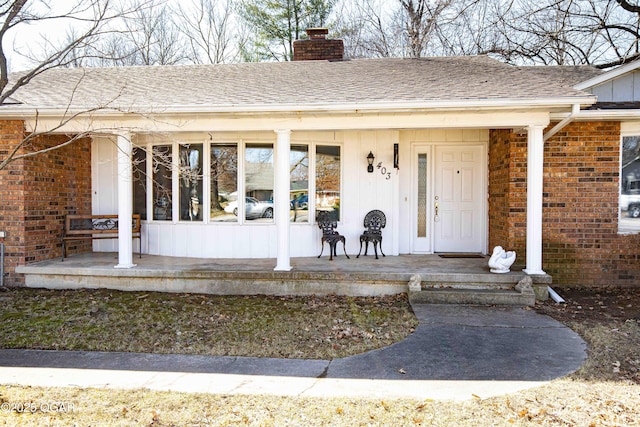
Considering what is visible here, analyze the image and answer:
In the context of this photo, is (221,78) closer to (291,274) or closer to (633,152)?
(291,274)

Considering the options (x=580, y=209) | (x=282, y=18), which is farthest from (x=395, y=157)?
(x=282, y=18)

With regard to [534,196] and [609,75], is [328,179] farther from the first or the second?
[609,75]

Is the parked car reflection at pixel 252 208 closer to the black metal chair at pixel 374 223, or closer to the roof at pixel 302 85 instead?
the black metal chair at pixel 374 223

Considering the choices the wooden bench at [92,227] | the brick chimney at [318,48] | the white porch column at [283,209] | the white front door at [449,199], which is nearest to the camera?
the white porch column at [283,209]

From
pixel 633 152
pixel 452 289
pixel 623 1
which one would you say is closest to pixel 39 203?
pixel 452 289

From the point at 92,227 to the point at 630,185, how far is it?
9187 mm

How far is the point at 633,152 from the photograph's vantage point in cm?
715

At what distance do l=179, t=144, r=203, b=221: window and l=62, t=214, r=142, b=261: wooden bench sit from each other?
864 millimetres

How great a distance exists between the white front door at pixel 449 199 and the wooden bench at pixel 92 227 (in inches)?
205

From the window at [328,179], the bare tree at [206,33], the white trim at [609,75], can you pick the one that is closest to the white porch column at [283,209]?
the window at [328,179]

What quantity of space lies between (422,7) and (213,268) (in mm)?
14037

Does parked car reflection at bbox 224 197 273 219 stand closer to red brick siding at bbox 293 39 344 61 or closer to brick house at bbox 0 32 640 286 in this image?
brick house at bbox 0 32 640 286

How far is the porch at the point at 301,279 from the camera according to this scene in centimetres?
621

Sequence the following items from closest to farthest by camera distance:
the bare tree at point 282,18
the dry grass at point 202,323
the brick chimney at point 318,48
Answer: the dry grass at point 202,323 < the brick chimney at point 318,48 < the bare tree at point 282,18
